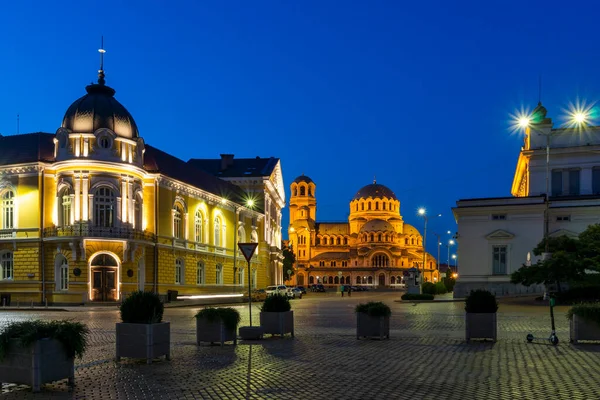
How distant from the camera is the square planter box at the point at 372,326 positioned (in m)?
18.0

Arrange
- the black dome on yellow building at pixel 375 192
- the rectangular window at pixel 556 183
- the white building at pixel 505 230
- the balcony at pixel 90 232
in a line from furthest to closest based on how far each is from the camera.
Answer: the black dome on yellow building at pixel 375 192 → the rectangular window at pixel 556 183 → the white building at pixel 505 230 → the balcony at pixel 90 232

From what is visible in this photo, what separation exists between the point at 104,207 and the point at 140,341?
1478 inches

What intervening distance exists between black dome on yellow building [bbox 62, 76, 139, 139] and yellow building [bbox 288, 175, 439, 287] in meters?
117

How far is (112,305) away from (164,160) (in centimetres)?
1634

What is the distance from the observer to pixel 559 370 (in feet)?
41.0

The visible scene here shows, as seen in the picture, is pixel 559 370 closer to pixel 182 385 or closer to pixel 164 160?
pixel 182 385

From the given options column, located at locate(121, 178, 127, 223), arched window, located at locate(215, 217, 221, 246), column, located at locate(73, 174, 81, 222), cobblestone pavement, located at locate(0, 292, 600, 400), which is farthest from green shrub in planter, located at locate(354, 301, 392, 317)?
arched window, located at locate(215, 217, 221, 246)

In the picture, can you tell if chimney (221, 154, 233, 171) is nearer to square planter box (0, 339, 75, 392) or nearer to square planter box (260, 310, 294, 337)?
square planter box (260, 310, 294, 337)

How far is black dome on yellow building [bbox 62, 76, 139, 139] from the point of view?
161 ft

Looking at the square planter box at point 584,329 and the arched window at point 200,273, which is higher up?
the square planter box at point 584,329

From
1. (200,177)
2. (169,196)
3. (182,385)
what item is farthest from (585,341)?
(200,177)

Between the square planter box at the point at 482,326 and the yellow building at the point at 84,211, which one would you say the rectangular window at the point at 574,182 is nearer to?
the yellow building at the point at 84,211

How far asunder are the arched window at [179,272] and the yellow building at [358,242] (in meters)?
108

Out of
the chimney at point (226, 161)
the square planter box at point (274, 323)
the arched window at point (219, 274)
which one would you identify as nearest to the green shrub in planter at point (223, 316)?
the square planter box at point (274, 323)
